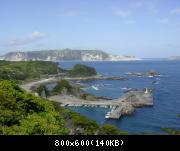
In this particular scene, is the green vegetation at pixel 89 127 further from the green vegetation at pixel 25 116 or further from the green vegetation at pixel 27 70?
the green vegetation at pixel 27 70

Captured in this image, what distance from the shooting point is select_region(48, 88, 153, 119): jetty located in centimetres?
4887

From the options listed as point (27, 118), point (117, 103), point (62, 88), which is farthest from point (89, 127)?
point (62, 88)

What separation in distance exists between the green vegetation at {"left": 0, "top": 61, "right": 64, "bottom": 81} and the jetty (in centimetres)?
2637

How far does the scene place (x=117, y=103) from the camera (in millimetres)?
56156

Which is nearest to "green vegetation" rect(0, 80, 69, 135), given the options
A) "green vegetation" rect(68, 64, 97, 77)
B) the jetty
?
the jetty

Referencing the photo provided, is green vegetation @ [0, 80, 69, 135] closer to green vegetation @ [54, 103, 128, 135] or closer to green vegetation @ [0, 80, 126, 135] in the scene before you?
green vegetation @ [0, 80, 126, 135]

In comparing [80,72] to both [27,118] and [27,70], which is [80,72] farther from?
[27,118]

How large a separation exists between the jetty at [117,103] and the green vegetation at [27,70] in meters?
26.4

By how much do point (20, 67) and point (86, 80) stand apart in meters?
19.6

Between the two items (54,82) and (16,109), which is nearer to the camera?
(16,109)

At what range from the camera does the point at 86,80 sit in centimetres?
10056
